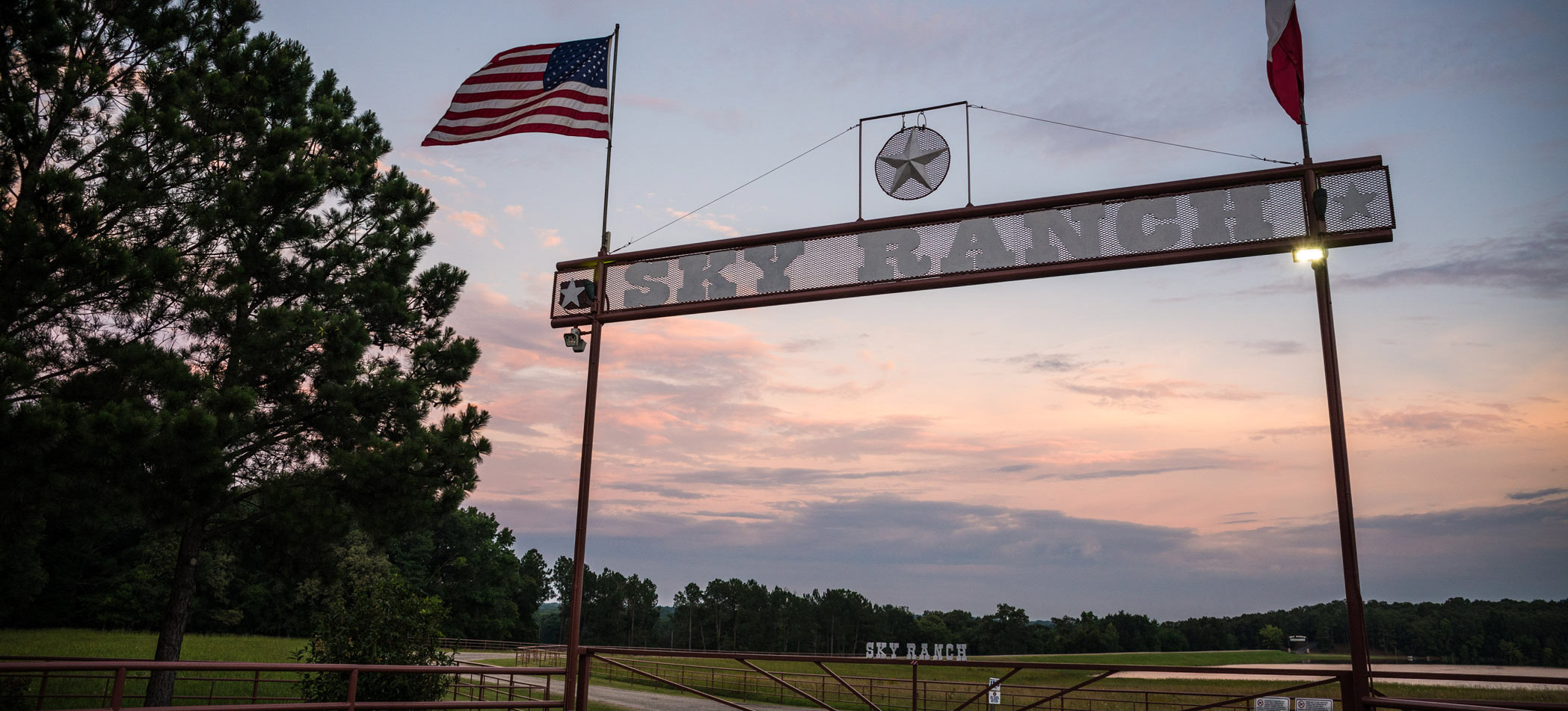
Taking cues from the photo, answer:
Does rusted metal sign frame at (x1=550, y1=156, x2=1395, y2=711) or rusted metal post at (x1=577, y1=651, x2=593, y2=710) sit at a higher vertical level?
rusted metal sign frame at (x1=550, y1=156, x2=1395, y2=711)

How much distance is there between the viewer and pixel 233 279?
16.0m

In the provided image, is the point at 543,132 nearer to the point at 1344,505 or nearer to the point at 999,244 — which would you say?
the point at 999,244

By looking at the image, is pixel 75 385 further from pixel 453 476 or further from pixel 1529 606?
pixel 1529 606

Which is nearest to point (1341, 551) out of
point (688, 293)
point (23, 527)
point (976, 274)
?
point (976, 274)

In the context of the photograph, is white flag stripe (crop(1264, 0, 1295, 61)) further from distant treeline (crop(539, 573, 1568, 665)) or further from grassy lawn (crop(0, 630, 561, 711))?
distant treeline (crop(539, 573, 1568, 665))

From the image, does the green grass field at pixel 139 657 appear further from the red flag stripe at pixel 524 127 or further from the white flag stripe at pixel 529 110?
the white flag stripe at pixel 529 110

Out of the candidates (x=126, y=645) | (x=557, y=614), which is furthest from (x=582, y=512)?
(x=557, y=614)

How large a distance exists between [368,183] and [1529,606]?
5650 cm

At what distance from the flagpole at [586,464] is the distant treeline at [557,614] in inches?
385

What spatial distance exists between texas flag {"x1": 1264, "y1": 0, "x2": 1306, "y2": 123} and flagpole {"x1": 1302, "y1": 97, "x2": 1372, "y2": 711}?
0.60 meters

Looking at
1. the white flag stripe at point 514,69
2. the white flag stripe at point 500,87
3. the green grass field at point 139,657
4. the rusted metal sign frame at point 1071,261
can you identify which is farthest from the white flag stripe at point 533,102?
the green grass field at point 139,657

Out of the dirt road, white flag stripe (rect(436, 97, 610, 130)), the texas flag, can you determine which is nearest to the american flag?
white flag stripe (rect(436, 97, 610, 130))

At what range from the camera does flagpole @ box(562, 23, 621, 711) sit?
929cm

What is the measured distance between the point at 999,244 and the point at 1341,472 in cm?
354
